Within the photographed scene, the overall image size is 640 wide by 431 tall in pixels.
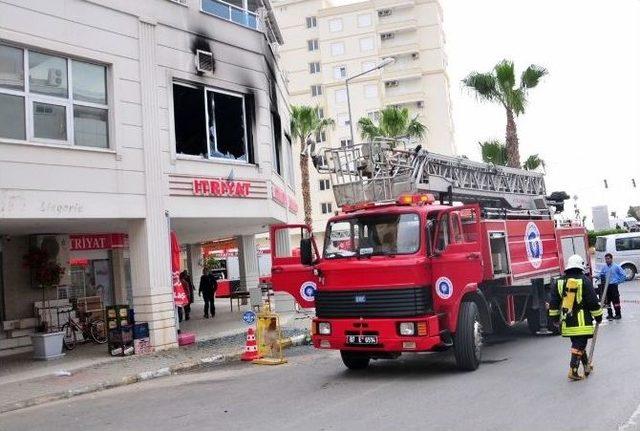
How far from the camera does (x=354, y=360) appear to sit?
10.0m

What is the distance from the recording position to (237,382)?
10133 millimetres

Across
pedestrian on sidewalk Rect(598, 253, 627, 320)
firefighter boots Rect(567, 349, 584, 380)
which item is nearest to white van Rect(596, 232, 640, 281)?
pedestrian on sidewalk Rect(598, 253, 627, 320)

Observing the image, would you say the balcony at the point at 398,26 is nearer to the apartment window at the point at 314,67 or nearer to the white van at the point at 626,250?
the apartment window at the point at 314,67

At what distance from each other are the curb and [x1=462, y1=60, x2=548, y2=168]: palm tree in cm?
1531

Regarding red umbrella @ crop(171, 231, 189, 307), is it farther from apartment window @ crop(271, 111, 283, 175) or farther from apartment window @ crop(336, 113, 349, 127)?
apartment window @ crop(336, 113, 349, 127)

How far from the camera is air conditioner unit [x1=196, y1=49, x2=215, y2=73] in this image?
15.0 meters

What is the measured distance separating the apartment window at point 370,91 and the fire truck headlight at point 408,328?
5640 cm

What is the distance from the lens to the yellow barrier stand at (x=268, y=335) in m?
12.3

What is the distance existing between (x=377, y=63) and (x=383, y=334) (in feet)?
186

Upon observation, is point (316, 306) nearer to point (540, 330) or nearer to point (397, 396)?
point (397, 396)

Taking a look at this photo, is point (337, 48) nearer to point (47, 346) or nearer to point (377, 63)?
point (377, 63)

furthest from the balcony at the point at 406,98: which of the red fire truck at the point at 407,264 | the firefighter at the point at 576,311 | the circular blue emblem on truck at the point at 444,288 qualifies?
the firefighter at the point at 576,311

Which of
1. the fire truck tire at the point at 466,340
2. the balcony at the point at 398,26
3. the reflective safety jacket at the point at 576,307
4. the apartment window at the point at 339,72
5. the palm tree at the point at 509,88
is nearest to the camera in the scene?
the reflective safety jacket at the point at 576,307

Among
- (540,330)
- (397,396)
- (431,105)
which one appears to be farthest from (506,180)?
(431,105)
